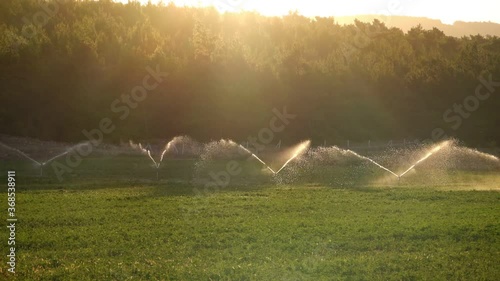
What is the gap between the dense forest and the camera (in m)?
69.4

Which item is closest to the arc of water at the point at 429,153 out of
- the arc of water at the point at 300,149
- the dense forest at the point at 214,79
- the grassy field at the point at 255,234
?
the dense forest at the point at 214,79

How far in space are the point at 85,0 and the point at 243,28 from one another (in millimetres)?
20638

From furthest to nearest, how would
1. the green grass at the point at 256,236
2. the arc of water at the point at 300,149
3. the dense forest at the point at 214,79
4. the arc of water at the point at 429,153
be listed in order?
the dense forest at the point at 214,79 → the arc of water at the point at 300,149 → the arc of water at the point at 429,153 → the green grass at the point at 256,236

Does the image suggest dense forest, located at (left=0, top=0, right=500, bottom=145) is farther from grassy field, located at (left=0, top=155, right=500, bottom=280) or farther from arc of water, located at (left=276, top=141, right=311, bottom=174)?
grassy field, located at (left=0, top=155, right=500, bottom=280)

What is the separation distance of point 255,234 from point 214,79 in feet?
171

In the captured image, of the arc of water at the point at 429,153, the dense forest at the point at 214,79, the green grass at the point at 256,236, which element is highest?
the dense forest at the point at 214,79

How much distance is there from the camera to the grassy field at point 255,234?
18.9 m

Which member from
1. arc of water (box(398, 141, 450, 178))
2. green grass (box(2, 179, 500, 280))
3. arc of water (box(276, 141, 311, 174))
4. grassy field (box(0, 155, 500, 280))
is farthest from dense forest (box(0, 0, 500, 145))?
green grass (box(2, 179, 500, 280))

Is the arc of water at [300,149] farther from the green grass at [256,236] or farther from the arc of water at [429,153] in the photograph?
the green grass at [256,236]

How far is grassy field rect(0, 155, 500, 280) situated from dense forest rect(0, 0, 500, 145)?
31515mm

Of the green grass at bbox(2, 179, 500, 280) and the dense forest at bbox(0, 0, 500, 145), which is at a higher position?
the dense forest at bbox(0, 0, 500, 145)

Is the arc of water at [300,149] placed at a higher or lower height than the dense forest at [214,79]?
lower

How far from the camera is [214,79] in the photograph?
246ft

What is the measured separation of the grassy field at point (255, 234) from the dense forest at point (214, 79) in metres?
31.5
